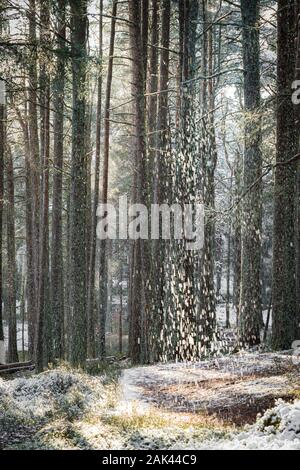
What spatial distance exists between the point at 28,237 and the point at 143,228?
27.6 feet

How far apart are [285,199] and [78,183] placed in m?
4.28

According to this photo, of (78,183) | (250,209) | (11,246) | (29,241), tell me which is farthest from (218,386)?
(11,246)

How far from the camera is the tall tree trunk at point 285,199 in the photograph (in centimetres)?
1024

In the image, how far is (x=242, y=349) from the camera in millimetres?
12688

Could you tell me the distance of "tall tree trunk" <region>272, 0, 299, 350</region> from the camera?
A: 10242mm

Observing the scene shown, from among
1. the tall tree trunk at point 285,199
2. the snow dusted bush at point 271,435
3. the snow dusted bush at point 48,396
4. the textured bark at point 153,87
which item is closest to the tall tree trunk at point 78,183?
the snow dusted bush at point 48,396

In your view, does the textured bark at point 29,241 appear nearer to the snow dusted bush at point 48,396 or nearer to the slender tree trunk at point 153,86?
the slender tree trunk at point 153,86

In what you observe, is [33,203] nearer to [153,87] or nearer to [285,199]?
[153,87]

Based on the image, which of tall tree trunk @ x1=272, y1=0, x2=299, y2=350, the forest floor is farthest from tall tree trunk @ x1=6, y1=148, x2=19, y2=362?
tall tree trunk @ x1=272, y1=0, x2=299, y2=350

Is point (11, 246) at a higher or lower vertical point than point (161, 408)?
higher

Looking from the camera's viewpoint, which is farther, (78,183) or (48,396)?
(78,183)

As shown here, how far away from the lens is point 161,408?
695 cm

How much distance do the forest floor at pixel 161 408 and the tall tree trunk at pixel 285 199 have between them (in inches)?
40.1
